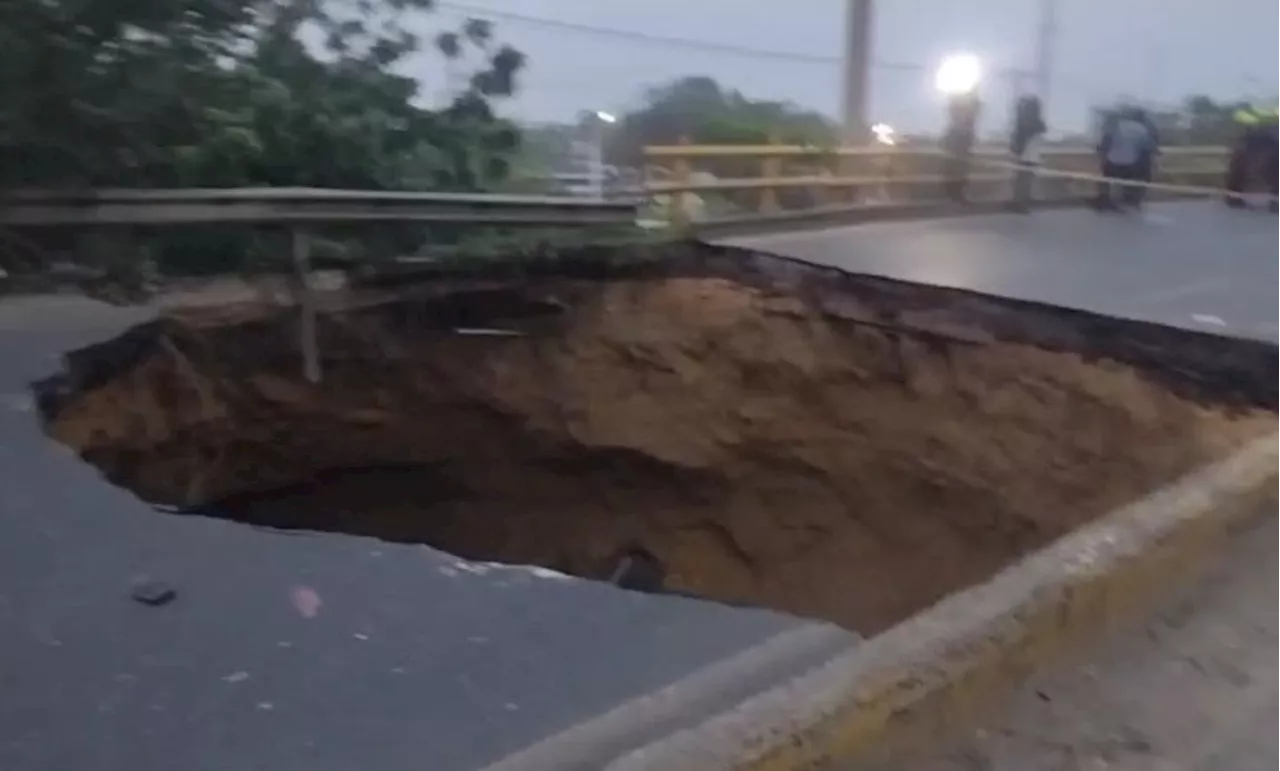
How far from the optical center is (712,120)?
599 inches

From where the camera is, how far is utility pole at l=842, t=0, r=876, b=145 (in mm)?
16469

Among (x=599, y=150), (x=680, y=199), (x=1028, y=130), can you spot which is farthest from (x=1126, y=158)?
(x=599, y=150)

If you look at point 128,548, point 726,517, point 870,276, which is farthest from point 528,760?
point 726,517

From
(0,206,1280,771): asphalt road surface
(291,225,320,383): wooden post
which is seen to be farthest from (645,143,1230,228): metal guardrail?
(0,206,1280,771): asphalt road surface

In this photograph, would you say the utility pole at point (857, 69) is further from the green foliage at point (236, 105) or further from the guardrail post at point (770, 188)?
the green foliage at point (236, 105)

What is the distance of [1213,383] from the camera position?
7984mm

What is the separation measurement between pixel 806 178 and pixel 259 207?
24.8ft

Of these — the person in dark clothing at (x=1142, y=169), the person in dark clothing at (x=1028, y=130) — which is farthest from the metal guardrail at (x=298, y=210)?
the person in dark clothing at (x=1142, y=169)

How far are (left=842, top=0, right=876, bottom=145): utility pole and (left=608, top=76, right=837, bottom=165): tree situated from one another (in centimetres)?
57

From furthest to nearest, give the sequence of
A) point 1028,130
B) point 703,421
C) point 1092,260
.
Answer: point 1028,130 < point 1092,260 < point 703,421

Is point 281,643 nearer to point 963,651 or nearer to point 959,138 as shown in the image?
point 963,651

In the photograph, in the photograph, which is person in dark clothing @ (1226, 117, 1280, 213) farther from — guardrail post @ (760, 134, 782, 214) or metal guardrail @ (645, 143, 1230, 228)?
guardrail post @ (760, 134, 782, 214)

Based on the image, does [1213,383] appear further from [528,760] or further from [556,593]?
[528,760]

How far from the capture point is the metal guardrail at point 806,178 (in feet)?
42.9
